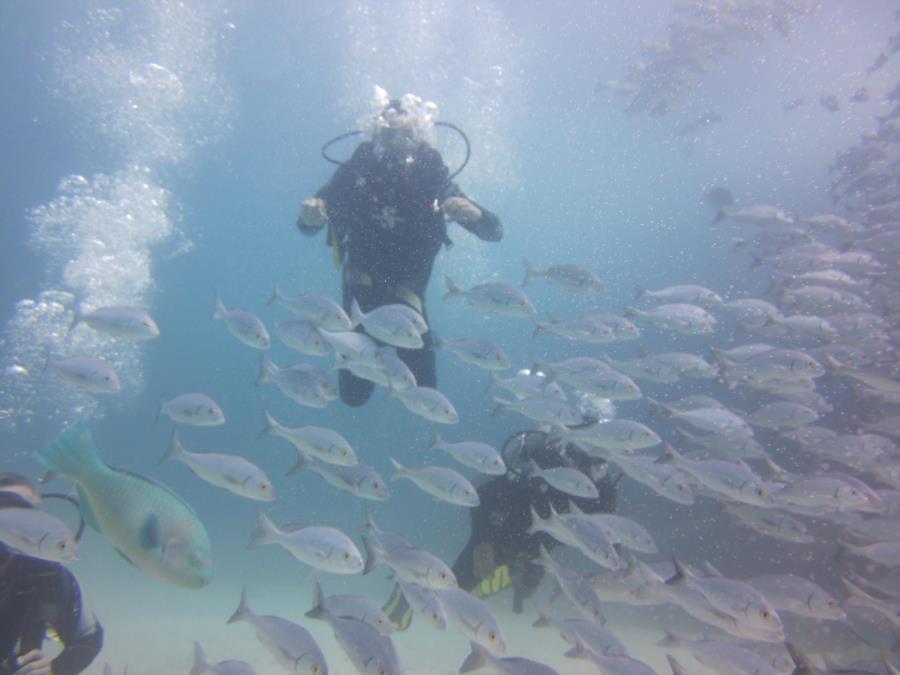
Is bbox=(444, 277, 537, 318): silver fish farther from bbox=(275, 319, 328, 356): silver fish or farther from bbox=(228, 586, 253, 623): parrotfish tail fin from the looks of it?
bbox=(228, 586, 253, 623): parrotfish tail fin

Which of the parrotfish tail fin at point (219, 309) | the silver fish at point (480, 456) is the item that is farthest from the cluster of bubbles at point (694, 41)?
the parrotfish tail fin at point (219, 309)

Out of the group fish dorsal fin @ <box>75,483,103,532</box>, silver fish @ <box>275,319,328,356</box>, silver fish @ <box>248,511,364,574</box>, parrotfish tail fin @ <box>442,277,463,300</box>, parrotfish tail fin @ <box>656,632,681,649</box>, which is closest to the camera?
fish dorsal fin @ <box>75,483,103,532</box>

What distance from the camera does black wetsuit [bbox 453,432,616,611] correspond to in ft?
20.2

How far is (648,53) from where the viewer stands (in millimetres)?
23172

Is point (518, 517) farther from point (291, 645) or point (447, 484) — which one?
point (291, 645)

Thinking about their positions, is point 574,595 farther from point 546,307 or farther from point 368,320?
point 546,307

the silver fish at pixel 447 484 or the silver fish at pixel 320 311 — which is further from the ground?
the silver fish at pixel 320 311

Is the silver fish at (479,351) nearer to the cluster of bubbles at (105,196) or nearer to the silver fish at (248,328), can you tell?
the silver fish at (248,328)

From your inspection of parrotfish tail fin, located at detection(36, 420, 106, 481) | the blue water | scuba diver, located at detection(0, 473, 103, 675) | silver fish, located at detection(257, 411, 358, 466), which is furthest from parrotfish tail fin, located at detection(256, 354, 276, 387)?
the blue water

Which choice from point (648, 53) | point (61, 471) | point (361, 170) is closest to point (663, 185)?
point (648, 53)

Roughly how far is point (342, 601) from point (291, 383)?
2.16 meters

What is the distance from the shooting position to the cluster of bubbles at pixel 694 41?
19.8 meters

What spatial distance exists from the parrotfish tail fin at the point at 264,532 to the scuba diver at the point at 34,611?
109 cm

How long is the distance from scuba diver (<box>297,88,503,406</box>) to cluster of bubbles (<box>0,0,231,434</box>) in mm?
18843
